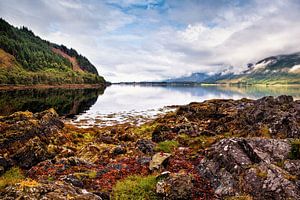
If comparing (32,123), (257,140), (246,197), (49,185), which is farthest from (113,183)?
(32,123)

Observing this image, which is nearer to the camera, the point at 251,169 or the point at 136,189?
the point at 251,169

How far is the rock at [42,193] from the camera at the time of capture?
1082 centimetres

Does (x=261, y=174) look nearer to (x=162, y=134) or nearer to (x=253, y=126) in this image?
(x=253, y=126)

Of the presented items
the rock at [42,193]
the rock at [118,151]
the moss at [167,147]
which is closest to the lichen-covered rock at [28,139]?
the rock at [118,151]

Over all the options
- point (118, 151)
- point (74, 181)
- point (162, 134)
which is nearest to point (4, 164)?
point (118, 151)

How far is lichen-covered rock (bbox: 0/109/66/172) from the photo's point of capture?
24.8 meters

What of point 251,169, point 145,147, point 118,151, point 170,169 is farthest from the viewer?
point 118,151

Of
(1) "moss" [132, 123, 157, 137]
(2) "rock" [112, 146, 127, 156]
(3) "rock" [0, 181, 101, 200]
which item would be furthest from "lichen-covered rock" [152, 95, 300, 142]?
(3) "rock" [0, 181, 101, 200]

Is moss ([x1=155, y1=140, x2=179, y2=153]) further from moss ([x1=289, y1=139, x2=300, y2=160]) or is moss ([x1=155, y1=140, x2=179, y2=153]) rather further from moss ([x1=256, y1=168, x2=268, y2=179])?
moss ([x1=256, y1=168, x2=268, y2=179])

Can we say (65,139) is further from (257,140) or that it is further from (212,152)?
(257,140)

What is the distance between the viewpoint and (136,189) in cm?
1480

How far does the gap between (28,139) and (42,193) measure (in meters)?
22.1

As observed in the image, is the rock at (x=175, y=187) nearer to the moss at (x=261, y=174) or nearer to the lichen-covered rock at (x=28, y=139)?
the moss at (x=261, y=174)

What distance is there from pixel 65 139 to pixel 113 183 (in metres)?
23.0
